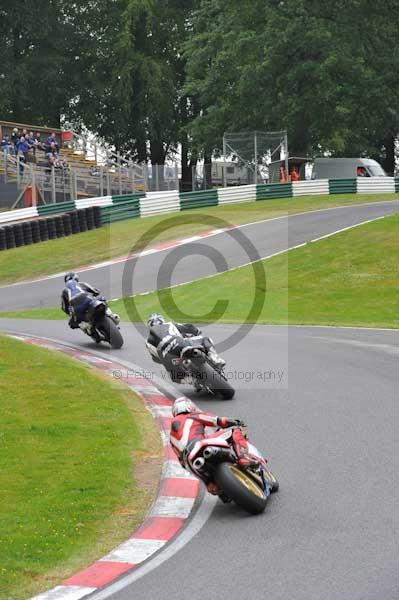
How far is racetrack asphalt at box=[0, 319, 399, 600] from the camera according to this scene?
609 cm

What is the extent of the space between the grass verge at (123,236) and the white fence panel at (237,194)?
0.66 meters

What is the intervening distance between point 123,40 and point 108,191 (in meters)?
20.3

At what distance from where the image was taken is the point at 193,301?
23.9m

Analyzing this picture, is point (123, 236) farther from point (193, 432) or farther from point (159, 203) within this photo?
point (193, 432)

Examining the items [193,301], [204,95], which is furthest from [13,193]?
[204,95]

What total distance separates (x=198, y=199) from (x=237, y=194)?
1.83 metres

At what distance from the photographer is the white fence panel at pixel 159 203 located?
3881 cm

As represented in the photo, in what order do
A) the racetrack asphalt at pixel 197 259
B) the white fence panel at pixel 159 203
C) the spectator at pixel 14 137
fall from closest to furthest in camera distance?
the racetrack asphalt at pixel 197 259, the white fence panel at pixel 159 203, the spectator at pixel 14 137

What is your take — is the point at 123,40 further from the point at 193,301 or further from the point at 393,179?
the point at 193,301

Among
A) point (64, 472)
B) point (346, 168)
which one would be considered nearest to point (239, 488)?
point (64, 472)

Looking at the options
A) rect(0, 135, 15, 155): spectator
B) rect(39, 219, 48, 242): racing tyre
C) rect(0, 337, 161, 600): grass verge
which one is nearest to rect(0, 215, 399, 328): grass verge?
rect(0, 337, 161, 600): grass verge

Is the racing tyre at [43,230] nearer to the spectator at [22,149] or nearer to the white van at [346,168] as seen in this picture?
the spectator at [22,149]

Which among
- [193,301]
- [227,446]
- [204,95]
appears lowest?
[193,301]

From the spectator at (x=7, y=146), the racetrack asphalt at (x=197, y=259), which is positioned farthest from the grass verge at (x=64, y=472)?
the spectator at (x=7, y=146)
